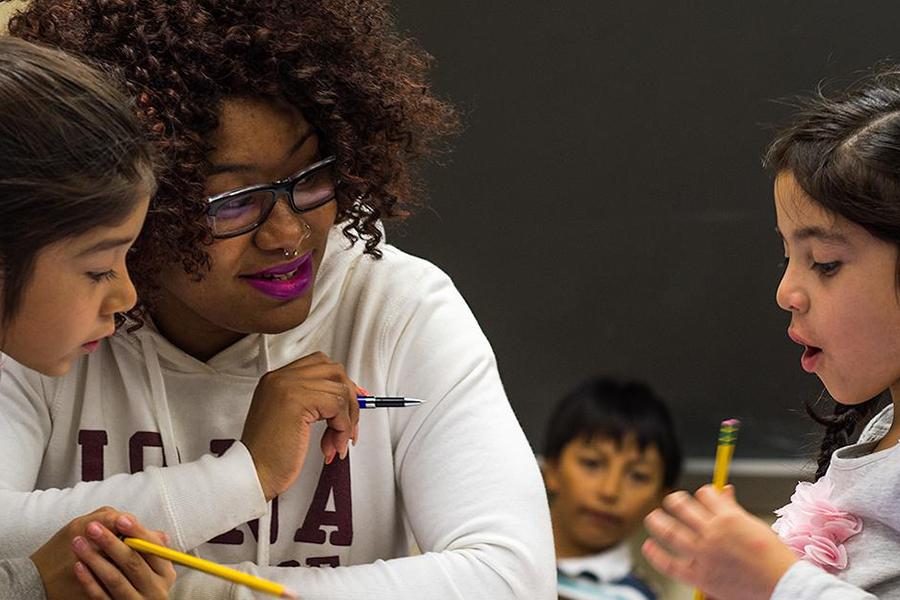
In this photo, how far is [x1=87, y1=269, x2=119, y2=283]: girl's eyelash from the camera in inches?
46.9

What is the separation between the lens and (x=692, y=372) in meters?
2.26

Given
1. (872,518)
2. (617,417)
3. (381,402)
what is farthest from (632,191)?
(872,518)

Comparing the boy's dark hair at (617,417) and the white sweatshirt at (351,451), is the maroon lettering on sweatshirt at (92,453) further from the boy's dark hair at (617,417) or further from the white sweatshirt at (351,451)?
the boy's dark hair at (617,417)

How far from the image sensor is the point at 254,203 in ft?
4.45

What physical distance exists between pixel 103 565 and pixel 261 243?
35cm

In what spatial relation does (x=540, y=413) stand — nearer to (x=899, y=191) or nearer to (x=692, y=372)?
(x=692, y=372)

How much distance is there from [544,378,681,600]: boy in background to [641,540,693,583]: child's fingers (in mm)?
866

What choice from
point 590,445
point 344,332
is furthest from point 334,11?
point 590,445

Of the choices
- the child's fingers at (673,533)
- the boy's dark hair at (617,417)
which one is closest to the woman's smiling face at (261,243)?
the child's fingers at (673,533)

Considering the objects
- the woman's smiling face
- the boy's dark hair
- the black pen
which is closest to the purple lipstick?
the woman's smiling face

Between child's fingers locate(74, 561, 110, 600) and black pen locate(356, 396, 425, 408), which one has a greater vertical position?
black pen locate(356, 396, 425, 408)

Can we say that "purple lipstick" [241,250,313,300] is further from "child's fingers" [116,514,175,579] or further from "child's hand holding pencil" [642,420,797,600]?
"child's hand holding pencil" [642,420,797,600]

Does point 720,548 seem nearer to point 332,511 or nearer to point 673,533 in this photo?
point 673,533

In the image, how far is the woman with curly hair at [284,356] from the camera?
134 centimetres
